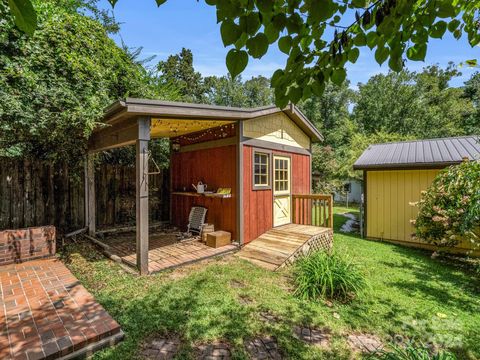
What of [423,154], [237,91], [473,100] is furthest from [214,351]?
[473,100]

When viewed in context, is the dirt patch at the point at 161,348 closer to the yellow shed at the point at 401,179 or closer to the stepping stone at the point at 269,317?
the stepping stone at the point at 269,317

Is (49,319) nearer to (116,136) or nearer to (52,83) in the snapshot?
(116,136)

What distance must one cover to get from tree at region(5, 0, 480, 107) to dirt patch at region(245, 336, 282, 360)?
2.51 m

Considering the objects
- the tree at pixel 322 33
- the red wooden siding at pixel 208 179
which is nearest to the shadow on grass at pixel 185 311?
the red wooden siding at pixel 208 179

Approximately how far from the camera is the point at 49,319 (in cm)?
297

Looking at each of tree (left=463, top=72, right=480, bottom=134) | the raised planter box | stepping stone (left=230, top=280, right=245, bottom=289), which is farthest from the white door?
tree (left=463, top=72, right=480, bottom=134)

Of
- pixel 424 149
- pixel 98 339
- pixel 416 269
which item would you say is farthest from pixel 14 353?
pixel 424 149

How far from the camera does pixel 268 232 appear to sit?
6.77 m

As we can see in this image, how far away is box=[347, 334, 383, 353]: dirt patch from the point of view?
112 inches

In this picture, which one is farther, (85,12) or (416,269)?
(85,12)

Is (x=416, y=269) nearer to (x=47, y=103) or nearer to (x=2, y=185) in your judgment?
(x=47, y=103)

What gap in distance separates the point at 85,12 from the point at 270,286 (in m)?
11.1

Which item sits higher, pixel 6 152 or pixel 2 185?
pixel 6 152

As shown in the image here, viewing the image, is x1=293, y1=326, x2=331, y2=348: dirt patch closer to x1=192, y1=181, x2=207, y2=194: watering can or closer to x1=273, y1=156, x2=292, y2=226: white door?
x1=273, y1=156, x2=292, y2=226: white door
